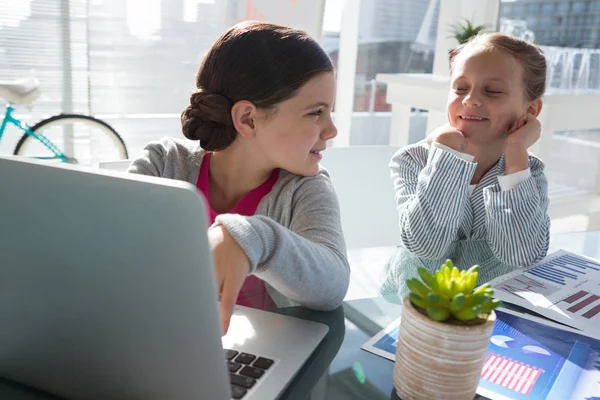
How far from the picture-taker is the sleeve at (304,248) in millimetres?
644

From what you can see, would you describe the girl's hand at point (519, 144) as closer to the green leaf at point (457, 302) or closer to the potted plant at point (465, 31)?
the green leaf at point (457, 302)

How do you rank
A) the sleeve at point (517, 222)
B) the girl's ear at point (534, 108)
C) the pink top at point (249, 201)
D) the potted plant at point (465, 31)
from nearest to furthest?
the pink top at point (249, 201) → the sleeve at point (517, 222) → the girl's ear at point (534, 108) → the potted plant at point (465, 31)

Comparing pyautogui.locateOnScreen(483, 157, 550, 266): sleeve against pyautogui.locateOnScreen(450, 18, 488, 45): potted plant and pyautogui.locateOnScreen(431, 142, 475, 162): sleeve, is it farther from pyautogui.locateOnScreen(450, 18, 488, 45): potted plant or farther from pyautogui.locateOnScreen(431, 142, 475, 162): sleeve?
pyautogui.locateOnScreen(450, 18, 488, 45): potted plant

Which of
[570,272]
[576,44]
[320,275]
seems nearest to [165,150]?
[320,275]

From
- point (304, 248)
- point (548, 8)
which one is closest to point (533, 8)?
point (548, 8)

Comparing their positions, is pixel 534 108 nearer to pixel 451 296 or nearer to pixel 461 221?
pixel 461 221

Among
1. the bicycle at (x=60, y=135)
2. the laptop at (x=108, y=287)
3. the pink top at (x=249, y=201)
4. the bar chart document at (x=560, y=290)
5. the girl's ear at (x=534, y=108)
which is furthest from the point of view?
the bicycle at (x=60, y=135)

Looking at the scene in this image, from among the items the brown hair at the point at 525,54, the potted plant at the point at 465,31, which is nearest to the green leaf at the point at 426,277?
the brown hair at the point at 525,54

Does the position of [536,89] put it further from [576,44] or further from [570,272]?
[576,44]

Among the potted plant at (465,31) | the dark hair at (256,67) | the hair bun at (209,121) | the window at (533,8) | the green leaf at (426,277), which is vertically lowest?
the green leaf at (426,277)

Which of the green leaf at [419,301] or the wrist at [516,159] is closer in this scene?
the green leaf at [419,301]

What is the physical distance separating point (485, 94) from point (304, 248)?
0.70m

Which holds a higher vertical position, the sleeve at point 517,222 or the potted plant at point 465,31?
Result: the potted plant at point 465,31

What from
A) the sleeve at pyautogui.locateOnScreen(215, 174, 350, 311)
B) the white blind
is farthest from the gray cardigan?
the white blind
